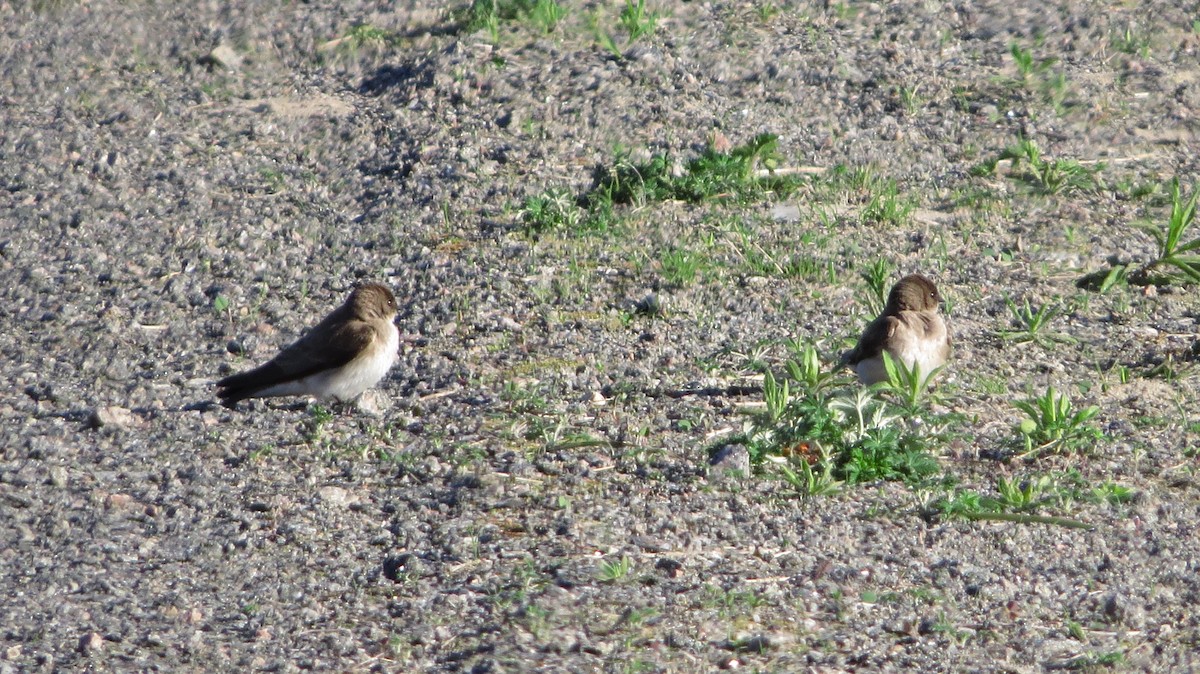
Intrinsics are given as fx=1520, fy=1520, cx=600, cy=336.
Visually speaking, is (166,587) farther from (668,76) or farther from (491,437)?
(668,76)

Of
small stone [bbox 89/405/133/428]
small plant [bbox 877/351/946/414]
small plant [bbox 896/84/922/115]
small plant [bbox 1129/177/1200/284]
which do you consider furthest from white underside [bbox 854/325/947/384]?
small stone [bbox 89/405/133/428]

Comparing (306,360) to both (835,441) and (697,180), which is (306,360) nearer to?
(835,441)

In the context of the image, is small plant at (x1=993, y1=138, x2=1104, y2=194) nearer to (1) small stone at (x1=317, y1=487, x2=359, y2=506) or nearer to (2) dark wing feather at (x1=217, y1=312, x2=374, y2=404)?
(2) dark wing feather at (x1=217, y1=312, x2=374, y2=404)

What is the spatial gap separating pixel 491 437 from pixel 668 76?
4.64 m

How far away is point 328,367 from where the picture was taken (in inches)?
297

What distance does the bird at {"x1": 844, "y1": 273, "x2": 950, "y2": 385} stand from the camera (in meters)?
7.25

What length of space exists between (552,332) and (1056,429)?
278cm

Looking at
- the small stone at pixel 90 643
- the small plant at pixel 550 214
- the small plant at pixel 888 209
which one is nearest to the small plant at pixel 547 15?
the small plant at pixel 550 214

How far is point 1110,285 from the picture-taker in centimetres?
841

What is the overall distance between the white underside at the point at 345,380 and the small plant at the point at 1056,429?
3116 millimetres

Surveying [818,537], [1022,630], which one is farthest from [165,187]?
[1022,630]

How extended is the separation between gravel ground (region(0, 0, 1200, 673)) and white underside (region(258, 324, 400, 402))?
0.46 ft

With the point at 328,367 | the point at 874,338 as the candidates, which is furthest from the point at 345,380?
the point at 874,338

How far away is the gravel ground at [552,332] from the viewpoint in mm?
5605
